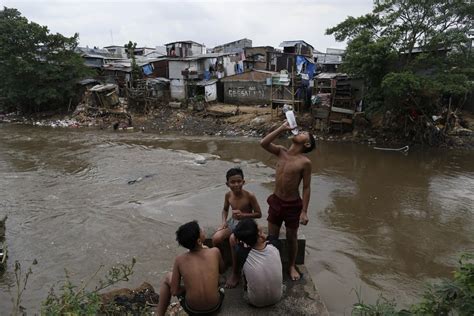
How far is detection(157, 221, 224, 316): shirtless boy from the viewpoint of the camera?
3.30 m

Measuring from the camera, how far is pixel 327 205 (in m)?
9.77

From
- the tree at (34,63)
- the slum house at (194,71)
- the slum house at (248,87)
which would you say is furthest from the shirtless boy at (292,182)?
the tree at (34,63)

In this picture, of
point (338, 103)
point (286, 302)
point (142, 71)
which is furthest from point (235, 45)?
point (286, 302)

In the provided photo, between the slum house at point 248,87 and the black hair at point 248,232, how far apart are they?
2060 centimetres

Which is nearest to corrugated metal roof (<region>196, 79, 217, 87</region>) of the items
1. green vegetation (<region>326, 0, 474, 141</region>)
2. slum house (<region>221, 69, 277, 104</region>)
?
slum house (<region>221, 69, 277, 104</region>)

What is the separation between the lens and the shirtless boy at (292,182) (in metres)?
4.08

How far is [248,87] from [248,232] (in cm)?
2243

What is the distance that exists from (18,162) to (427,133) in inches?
693

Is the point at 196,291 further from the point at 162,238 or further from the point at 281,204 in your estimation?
the point at 162,238

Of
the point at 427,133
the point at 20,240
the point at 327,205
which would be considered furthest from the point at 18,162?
the point at 427,133

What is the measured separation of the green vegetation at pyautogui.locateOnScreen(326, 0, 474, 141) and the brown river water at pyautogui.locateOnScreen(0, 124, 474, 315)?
84.8 inches

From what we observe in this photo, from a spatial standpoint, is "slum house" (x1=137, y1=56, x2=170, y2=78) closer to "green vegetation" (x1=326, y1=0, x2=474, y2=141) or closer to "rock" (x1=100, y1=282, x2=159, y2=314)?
"green vegetation" (x1=326, y1=0, x2=474, y2=141)

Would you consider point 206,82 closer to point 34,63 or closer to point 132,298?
point 34,63

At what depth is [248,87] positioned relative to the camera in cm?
2511
